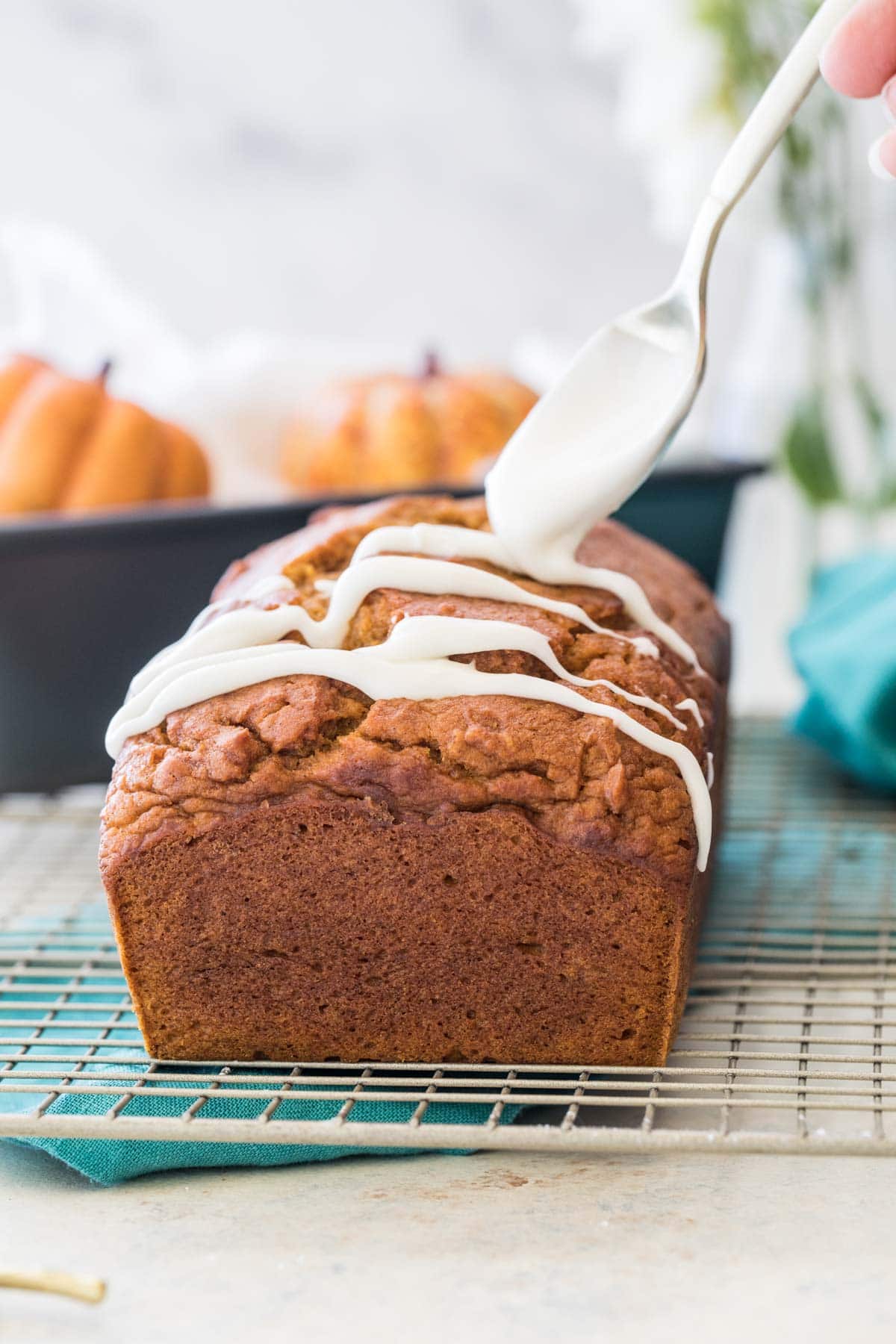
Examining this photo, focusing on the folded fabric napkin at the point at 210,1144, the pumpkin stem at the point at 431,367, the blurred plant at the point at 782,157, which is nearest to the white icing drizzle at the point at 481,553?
the folded fabric napkin at the point at 210,1144

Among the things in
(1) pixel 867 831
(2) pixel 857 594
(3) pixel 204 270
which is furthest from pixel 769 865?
(3) pixel 204 270

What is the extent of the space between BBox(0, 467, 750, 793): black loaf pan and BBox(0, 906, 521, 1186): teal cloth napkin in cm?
74

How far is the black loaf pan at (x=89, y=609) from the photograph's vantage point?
6.81 feet

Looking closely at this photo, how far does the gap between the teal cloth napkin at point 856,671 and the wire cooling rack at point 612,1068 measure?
0.11m

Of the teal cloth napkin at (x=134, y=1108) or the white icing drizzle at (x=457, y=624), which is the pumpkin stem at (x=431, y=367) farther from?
the teal cloth napkin at (x=134, y=1108)

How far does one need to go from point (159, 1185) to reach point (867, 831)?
120 centimetres

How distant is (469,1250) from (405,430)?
1.61m

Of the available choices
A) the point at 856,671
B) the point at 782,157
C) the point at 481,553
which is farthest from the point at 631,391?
the point at 782,157

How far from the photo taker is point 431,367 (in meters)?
2.60

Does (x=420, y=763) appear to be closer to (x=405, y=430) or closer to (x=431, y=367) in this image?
(x=405, y=430)

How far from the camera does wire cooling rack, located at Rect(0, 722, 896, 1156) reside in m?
1.12

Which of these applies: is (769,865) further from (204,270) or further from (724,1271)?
(204,270)

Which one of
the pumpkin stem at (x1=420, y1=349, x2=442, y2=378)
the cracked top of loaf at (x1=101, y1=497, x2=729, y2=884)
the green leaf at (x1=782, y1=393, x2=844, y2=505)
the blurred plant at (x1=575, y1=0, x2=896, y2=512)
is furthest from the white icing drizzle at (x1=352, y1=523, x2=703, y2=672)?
the green leaf at (x1=782, y1=393, x2=844, y2=505)

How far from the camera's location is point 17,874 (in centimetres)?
199
